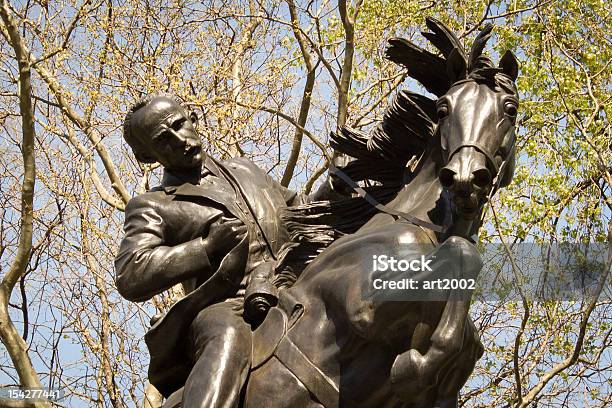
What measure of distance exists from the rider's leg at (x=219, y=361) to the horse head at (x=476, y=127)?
103cm

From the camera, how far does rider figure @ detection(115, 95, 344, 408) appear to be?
182 inches

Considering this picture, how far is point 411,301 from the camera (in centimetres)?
399

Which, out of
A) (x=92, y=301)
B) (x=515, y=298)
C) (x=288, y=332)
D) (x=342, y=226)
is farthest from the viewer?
(x=92, y=301)

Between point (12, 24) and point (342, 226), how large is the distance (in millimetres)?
6740

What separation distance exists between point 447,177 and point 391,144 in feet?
2.36

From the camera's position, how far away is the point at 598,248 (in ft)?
37.4

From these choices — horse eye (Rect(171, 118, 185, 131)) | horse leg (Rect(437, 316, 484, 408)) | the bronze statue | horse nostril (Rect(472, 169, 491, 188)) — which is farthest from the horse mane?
horse leg (Rect(437, 316, 484, 408))

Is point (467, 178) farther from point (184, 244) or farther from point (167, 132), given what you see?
point (167, 132)

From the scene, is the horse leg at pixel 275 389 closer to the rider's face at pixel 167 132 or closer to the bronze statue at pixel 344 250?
the bronze statue at pixel 344 250

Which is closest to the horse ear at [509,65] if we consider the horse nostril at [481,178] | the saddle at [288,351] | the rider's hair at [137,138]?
the horse nostril at [481,178]

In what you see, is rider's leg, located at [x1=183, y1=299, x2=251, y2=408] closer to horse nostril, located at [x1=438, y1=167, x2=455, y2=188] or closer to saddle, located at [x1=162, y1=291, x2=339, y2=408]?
saddle, located at [x1=162, y1=291, x2=339, y2=408]

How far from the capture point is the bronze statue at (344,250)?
157 inches

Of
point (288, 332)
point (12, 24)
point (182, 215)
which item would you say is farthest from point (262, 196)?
point (12, 24)

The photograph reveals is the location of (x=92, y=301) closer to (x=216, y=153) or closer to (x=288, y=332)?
(x=216, y=153)
